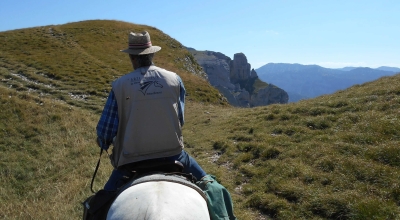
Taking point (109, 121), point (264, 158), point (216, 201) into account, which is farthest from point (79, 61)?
point (216, 201)

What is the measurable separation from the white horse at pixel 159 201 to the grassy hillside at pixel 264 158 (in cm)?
418

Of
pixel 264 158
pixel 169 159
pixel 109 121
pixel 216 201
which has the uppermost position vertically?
pixel 109 121

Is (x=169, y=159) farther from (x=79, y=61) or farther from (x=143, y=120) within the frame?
(x=79, y=61)

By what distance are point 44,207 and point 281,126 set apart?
30.0 feet

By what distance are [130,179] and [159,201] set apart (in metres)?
1.23

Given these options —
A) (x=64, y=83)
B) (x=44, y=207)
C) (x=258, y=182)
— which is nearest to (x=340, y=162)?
(x=258, y=182)

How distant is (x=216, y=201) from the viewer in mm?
3863

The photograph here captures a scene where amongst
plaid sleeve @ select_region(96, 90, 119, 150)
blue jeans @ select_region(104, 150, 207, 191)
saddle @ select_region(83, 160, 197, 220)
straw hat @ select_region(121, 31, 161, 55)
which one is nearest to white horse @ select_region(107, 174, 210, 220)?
saddle @ select_region(83, 160, 197, 220)

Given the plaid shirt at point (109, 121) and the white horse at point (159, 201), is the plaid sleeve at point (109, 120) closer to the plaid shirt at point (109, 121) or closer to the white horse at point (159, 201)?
the plaid shirt at point (109, 121)

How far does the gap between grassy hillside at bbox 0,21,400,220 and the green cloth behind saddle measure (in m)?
3.37

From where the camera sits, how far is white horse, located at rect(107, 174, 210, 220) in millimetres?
2930

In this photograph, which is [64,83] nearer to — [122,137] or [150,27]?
[122,137]

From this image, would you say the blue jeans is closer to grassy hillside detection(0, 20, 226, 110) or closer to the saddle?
the saddle

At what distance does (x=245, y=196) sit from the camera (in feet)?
27.6
